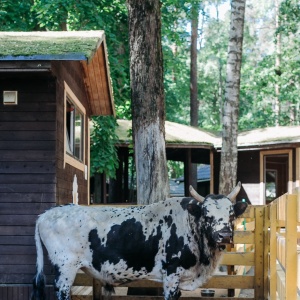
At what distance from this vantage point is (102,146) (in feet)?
60.4

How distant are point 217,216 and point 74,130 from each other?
Result: 534 cm

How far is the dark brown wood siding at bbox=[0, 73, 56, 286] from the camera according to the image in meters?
8.34

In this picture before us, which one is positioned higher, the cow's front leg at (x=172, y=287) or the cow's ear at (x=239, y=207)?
the cow's ear at (x=239, y=207)

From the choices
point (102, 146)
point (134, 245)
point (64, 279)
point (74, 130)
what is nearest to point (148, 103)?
point (74, 130)

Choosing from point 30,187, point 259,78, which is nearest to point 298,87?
point 259,78

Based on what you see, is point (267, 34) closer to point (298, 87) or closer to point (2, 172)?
point (298, 87)

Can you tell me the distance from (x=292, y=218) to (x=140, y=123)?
5863 mm

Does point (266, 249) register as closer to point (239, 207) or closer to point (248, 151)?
point (239, 207)

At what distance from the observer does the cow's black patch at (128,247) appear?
693 centimetres

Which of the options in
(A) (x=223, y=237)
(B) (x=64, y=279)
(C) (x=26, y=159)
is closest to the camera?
(A) (x=223, y=237)

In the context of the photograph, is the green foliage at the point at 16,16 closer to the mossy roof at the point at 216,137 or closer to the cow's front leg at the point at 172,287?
the mossy roof at the point at 216,137

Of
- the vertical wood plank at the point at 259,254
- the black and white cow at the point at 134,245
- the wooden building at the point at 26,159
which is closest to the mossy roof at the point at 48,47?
the wooden building at the point at 26,159

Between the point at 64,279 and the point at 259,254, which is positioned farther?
the point at 259,254

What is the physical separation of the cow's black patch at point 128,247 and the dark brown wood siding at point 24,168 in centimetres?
153
